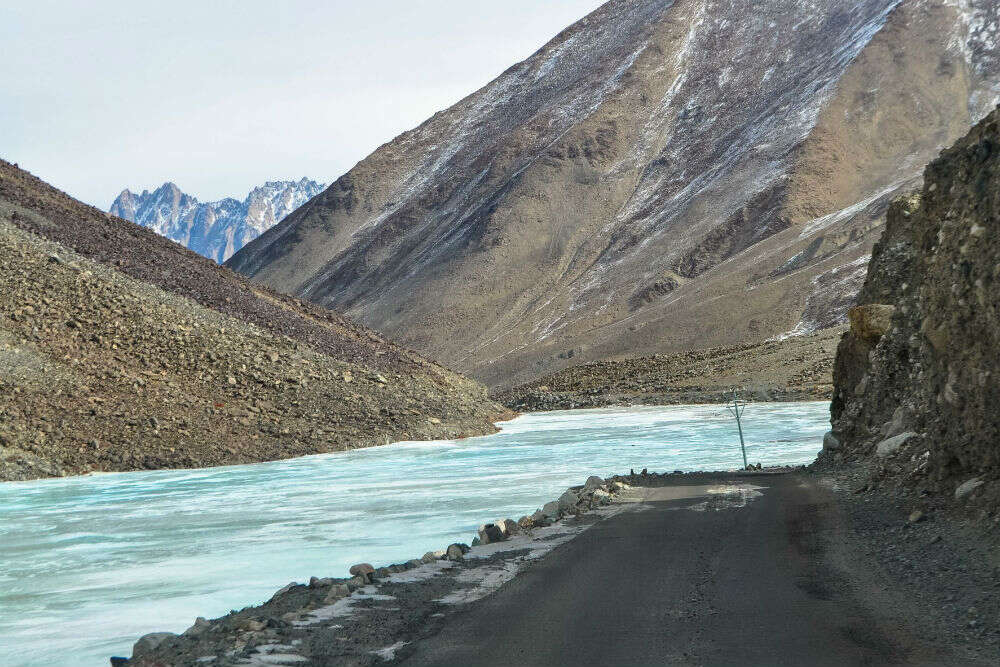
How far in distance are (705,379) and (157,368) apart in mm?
43237

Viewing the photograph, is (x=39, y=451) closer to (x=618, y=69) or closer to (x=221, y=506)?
(x=221, y=506)

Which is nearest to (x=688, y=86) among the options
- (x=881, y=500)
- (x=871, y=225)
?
(x=871, y=225)

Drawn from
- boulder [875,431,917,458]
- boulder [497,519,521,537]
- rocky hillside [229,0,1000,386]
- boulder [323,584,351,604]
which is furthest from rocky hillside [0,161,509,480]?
rocky hillside [229,0,1000,386]

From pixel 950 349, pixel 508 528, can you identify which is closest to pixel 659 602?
pixel 508 528

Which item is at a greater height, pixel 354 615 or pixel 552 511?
pixel 552 511

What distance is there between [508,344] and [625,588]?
98999mm

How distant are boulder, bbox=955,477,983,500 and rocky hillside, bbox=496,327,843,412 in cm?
4750

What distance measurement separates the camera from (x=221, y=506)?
72.1 feet

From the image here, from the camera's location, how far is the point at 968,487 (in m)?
11.3

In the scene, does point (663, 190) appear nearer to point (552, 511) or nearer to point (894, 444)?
point (894, 444)

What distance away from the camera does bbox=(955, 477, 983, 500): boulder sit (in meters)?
11.2

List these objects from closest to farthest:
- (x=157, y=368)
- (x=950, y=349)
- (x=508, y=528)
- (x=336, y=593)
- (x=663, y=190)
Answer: (x=336, y=593) → (x=950, y=349) → (x=508, y=528) → (x=157, y=368) → (x=663, y=190)

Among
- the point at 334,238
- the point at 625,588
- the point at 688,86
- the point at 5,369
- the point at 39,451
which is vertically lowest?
the point at 625,588

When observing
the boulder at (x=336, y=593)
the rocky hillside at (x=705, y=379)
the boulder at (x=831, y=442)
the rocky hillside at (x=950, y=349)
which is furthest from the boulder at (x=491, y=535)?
the rocky hillside at (x=705, y=379)
